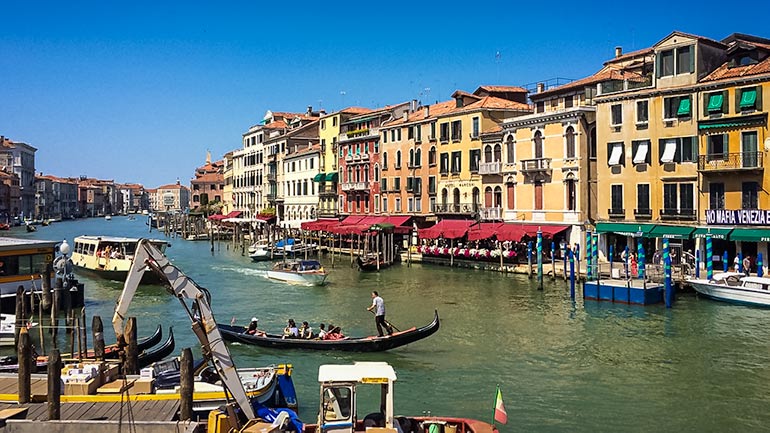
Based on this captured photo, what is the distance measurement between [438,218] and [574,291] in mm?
17815

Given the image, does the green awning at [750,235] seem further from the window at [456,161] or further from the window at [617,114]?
the window at [456,161]

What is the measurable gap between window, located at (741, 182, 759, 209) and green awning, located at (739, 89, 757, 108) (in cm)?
313

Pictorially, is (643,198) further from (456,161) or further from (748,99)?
(456,161)

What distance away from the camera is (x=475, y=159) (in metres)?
43.1

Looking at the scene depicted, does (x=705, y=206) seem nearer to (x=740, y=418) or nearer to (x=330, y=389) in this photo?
(x=740, y=418)

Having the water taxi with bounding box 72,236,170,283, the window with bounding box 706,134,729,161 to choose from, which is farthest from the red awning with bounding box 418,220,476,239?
the water taxi with bounding box 72,236,170,283

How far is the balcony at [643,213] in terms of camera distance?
32.6 metres

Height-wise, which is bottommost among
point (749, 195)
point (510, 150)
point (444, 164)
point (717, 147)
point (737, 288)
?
point (737, 288)

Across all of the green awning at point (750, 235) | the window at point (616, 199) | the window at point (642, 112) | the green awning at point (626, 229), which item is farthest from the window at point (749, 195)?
the window at point (616, 199)

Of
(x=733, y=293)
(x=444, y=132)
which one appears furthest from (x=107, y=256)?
(x=733, y=293)

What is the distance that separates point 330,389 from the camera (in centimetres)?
1058

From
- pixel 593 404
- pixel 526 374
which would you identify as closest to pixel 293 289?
pixel 526 374

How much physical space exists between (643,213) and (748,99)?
671cm

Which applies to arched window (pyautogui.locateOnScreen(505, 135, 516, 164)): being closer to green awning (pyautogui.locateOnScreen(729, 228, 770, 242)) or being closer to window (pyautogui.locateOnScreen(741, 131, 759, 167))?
window (pyautogui.locateOnScreen(741, 131, 759, 167))
